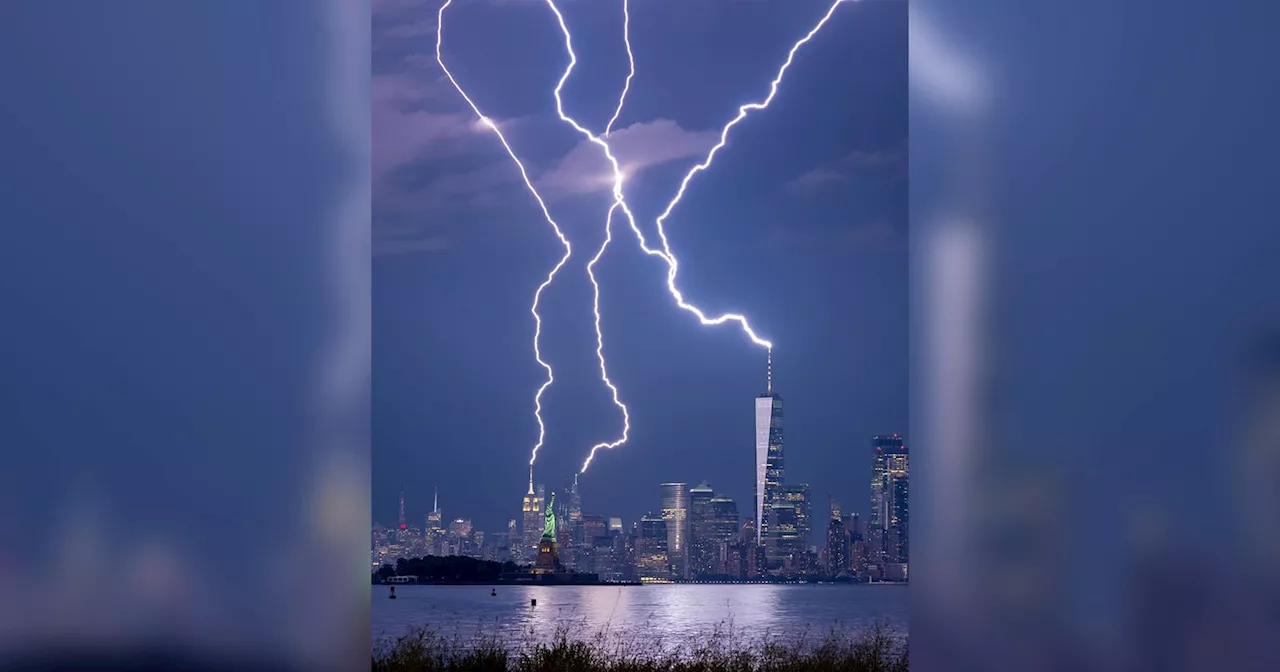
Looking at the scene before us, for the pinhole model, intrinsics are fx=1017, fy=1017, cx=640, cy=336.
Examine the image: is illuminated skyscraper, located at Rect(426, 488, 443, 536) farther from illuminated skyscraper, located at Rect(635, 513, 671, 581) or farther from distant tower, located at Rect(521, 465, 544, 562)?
illuminated skyscraper, located at Rect(635, 513, 671, 581)

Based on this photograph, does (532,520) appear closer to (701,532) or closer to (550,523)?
(550,523)

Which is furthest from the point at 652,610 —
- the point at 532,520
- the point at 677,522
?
the point at 532,520

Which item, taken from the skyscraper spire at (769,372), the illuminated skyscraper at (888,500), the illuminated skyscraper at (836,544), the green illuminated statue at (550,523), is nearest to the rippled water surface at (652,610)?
the illuminated skyscraper at (836,544)

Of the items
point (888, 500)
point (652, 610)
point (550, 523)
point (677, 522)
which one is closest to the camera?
point (888, 500)

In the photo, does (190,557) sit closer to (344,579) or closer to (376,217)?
(344,579)

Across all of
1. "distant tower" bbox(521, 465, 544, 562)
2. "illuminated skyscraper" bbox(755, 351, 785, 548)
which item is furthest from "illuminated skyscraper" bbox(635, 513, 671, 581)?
"illuminated skyscraper" bbox(755, 351, 785, 548)

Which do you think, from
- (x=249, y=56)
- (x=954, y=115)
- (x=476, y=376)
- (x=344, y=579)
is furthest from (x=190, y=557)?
(x=476, y=376)
